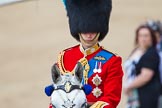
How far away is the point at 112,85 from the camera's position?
3.49 meters

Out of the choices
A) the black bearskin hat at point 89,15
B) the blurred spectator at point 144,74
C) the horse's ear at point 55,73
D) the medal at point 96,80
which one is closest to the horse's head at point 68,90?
the horse's ear at point 55,73

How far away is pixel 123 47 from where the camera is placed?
30.0 feet

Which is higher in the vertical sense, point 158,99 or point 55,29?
point 55,29

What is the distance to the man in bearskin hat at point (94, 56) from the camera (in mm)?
3508

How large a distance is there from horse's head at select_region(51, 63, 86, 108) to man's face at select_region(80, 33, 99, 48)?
157mm

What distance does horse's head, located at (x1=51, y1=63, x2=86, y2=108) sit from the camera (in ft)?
11.1

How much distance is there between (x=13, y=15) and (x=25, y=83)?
1.91 meters

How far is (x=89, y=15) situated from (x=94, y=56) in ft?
0.60

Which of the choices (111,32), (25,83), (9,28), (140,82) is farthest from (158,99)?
(9,28)

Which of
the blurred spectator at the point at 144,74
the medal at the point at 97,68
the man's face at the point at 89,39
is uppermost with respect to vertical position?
the man's face at the point at 89,39

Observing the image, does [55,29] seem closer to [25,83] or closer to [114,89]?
[25,83]

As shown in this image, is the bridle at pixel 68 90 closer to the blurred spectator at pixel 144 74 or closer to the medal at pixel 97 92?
the medal at pixel 97 92

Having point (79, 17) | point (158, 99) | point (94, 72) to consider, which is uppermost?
point (79, 17)

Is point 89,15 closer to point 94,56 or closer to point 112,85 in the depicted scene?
point 94,56
